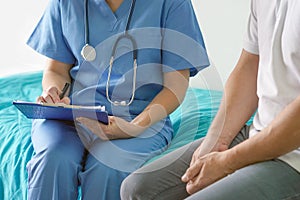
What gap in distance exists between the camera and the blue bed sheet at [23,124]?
1.49 metres

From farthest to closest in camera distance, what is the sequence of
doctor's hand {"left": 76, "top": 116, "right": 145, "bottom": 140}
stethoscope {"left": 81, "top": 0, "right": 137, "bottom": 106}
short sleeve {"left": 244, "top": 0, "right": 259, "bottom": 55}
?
stethoscope {"left": 81, "top": 0, "right": 137, "bottom": 106} < doctor's hand {"left": 76, "top": 116, "right": 145, "bottom": 140} < short sleeve {"left": 244, "top": 0, "right": 259, "bottom": 55}

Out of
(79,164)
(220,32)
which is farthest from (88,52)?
(220,32)

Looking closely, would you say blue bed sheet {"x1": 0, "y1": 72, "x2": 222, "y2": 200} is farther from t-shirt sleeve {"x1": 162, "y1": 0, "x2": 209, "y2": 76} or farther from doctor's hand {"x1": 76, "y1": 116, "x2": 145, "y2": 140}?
t-shirt sleeve {"x1": 162, "y1": 0, "x2": 209, "y2": 76}

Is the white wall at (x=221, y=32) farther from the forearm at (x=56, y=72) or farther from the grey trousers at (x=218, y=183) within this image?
the grey trousers at (x=218, y=183)

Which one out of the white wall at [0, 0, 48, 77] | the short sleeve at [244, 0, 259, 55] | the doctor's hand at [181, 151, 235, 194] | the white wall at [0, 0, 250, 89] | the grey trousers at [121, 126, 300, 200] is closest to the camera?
the grey trousers at [121, 126, 300, 200]

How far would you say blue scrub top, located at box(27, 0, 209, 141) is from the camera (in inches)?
60.3

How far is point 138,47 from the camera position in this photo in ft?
5.01

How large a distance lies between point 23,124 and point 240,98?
751mm

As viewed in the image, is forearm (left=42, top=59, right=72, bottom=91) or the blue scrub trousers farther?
forearm (left=42, top=59, right=72, bottom=91)

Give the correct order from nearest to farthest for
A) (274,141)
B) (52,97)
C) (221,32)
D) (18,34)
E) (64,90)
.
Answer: (274,141), (52,97), (64,90), (221,32), (18,34)

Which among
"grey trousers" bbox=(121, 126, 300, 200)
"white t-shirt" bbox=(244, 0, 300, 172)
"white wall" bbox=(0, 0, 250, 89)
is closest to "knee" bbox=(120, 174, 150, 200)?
"grey trousers" bbox=(121, 126, 300, 200)

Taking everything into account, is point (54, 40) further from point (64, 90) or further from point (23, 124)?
point (23, 124)

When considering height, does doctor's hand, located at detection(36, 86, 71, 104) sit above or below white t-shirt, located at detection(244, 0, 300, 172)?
below

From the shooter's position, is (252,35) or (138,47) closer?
(252,35)
